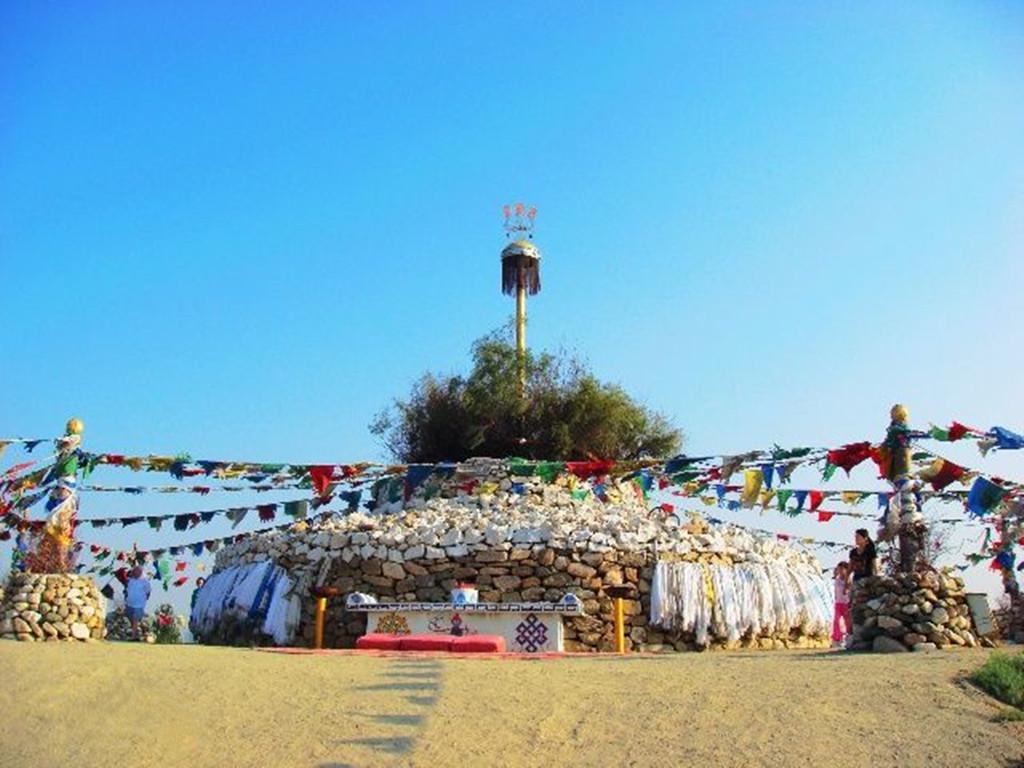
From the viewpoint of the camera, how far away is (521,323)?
88.5ft

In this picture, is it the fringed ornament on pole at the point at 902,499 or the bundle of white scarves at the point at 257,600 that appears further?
the bundle of white scarves at the point at 257,600

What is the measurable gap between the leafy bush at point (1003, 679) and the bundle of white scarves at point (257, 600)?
12.8 meters

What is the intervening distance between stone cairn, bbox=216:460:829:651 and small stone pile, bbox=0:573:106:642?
5667mm

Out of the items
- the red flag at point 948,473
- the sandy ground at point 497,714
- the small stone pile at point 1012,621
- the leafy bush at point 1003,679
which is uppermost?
the red flag at point 948,473

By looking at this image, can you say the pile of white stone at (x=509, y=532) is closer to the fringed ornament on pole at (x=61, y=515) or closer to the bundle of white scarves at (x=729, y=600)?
the bundle of white scarves at (x=729, y=600)

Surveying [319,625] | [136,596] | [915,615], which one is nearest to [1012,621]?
[915,615]

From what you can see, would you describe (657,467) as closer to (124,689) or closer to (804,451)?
(804,451)

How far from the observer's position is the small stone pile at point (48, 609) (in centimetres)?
1334

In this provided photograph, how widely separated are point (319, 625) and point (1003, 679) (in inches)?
472

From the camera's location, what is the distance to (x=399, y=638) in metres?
15.2

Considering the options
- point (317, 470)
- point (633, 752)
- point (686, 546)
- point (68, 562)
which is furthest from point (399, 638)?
point (633, 752)

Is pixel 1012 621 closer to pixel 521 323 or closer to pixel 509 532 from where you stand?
pixel 509 532

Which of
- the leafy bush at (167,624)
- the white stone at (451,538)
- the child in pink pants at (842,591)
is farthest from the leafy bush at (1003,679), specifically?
the leafy bush at (167,624)

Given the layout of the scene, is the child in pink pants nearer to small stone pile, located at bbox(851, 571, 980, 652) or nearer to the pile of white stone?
the pile of white stone
